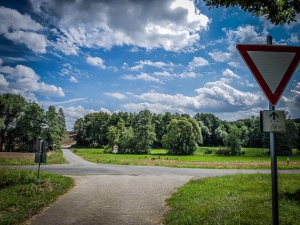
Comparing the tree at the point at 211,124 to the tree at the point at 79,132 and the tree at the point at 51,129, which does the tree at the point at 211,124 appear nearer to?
the tree at the point at 79,132

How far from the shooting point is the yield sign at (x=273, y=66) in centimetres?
280

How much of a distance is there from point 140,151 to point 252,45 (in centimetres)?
6951

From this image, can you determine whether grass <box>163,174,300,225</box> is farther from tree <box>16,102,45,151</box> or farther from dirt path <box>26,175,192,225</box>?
tree <box>16,102,45,151</box>

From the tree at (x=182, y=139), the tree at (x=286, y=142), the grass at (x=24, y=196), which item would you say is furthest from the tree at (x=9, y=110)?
the tree at (x=286, y=142)

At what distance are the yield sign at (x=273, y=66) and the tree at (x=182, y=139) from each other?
64218 mm

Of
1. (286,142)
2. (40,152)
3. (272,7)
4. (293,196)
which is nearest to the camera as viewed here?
(272,7)

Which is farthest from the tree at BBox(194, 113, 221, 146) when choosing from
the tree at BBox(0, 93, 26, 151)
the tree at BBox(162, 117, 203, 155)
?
the tree at BBox(0, 93, 26, 151)

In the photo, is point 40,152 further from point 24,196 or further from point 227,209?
point 227,209

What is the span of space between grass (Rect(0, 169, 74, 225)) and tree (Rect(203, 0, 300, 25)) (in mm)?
7737

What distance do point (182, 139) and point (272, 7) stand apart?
6344 centimetres

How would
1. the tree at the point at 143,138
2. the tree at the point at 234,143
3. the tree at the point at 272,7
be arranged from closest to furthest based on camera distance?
the tree at the point at 272,7 → the tree at the point at 234,143 → the tree at the point at 143,138

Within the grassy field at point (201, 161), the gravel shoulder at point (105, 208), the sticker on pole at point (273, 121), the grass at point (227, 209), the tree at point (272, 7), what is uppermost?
the tree at point (272, 7)

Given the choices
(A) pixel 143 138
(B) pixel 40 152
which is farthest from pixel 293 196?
(A) pixel 143 138

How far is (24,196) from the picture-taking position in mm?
9141
